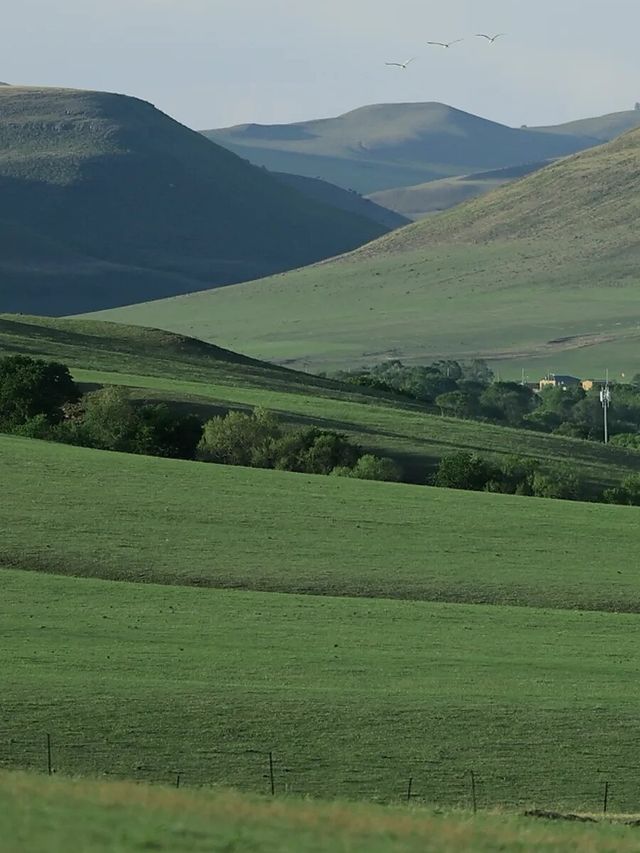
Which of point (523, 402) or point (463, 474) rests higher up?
point (463, 474)

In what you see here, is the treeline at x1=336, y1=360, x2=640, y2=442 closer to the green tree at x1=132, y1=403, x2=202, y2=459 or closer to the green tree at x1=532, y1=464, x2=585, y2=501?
the green tree at x1=532, y1=464, x2=585, y2=501

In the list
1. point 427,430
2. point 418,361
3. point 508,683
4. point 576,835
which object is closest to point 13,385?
point 427,430

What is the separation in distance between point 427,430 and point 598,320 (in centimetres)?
12605

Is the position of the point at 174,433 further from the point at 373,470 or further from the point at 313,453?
the point at 373,470

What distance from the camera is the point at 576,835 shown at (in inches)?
667

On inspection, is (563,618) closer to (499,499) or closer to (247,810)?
(499,499)

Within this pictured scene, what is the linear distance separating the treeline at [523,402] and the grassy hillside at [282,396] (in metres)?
10.1

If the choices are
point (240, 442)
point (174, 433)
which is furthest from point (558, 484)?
point (174, 433)

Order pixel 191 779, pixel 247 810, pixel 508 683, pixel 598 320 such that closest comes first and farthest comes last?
pixel 247 810 < pixel 191 779 < pixel 508 683 < pixel 598 320

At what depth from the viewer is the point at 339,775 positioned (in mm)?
22594

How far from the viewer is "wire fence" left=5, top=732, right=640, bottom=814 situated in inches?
861

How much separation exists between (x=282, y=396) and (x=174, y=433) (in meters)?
14.3

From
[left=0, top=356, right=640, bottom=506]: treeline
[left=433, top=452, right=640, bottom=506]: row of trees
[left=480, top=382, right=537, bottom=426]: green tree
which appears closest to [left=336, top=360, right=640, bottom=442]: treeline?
[left=480, top=382, right=537, bottom=426]: green tree

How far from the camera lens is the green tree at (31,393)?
2333 inches
